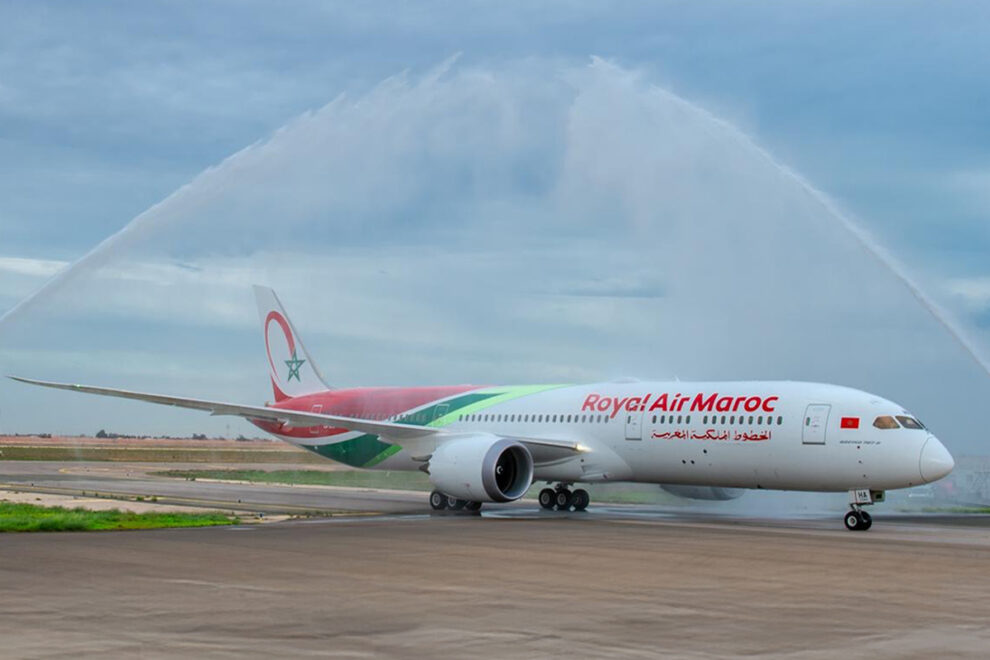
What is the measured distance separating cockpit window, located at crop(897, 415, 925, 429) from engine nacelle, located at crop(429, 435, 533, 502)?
381 inches

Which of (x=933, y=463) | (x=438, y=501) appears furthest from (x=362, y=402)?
A: (x=933, y=463)

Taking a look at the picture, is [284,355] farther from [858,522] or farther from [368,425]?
[858,522]

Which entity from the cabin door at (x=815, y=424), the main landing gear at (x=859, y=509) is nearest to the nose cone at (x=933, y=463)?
the main landing gear at (x=859, y=509)

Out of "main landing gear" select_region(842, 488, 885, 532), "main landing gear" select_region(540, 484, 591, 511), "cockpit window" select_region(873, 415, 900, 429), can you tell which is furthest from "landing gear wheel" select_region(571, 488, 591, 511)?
"cockpit window" select_region(873, 415, 900, 429)

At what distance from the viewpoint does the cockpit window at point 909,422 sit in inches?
1102

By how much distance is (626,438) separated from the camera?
32.6 m

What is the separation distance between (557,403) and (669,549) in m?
14.0

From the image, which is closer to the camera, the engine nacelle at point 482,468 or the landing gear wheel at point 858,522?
the landing gear wheel at point 858,522

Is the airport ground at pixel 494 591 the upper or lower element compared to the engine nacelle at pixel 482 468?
lower

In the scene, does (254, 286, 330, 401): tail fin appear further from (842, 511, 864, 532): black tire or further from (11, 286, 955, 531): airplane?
(842, 511, 864, 532): black tire

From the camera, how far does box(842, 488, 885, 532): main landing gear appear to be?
27.9 metres

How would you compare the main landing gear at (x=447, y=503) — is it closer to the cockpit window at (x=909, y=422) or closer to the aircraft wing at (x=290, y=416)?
the aircraft wing at (x=290, y=416)

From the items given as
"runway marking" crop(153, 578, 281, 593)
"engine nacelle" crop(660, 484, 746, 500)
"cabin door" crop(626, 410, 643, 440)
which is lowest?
"runway marking" crop(153, 578, 281, 593)

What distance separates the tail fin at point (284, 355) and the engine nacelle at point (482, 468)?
453 inches
